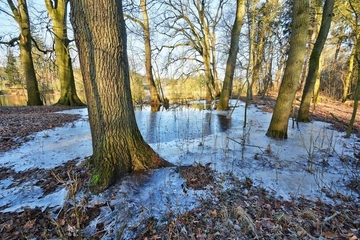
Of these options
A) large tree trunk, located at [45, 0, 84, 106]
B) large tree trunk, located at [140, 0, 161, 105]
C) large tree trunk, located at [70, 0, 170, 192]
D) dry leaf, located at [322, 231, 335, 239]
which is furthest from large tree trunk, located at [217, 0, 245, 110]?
large tree trunk, located at [45, 0, 84, 106]

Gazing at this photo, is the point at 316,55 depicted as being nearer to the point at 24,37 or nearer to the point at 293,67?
the point at 293,67

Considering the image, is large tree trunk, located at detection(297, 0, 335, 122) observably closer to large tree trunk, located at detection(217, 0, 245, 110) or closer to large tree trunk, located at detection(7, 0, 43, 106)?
large tree trunk, located at detection(217, 0, 245, 110)

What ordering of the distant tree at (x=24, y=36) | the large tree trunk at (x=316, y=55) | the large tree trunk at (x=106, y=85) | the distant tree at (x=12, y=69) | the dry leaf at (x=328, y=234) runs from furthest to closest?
the distant tree at (x=12, y=69), the distant tree at (x=24, y=36), the large tree trunk at (x=316, y=55), the large tree trunk at (x=106, y=85), the dry leaf at (x=328, y=234)

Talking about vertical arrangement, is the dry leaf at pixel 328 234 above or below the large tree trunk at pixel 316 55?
below

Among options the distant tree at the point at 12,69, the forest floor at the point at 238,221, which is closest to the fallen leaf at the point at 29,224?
the forest floor at the point at 238,221

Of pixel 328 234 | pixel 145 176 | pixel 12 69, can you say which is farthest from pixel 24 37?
pixel 328 234

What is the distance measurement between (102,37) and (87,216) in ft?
7.05

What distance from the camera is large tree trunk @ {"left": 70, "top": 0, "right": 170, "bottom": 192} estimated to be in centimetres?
235

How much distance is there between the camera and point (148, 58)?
1266 centimetres

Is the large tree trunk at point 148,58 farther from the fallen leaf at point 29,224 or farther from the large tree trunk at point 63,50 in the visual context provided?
the fallen leaf at point 29,224

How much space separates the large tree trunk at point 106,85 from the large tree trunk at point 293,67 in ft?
12.1

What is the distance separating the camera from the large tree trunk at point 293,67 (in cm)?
415

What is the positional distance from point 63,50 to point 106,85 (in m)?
10.1

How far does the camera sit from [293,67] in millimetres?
4305
